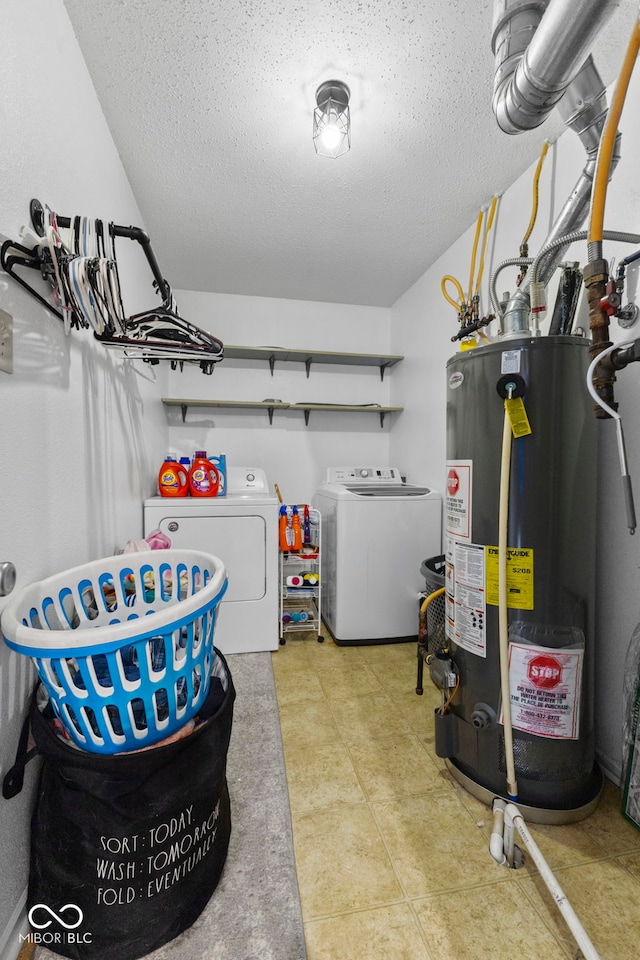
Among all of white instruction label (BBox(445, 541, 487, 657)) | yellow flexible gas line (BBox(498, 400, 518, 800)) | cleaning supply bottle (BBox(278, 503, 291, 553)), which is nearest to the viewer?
yellow flexible gas line (BBox(498, 400, 518, 800))

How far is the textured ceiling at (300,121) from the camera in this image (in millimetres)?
1259

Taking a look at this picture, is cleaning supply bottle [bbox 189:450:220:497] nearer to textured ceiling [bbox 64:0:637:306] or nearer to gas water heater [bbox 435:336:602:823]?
textured ceiling [bbox 64:0:637:306]

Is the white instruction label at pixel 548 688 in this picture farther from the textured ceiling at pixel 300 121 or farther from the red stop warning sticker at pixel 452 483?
the textured ceiling at pixel 300 121

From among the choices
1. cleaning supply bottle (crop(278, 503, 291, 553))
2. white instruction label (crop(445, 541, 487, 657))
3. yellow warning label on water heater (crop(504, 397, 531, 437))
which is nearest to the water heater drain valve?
white instruction label (crop(445, 541, 487, 657))

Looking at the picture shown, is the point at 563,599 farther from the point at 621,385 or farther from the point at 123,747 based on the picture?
the point at 123,747

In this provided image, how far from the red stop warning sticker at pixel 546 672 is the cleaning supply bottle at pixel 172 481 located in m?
1.98

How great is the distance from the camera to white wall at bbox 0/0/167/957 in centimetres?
88

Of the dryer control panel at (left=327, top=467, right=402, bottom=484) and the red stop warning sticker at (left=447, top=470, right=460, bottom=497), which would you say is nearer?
the red stop warning sticker at (left=447, top=470, right=460, bottom=497)

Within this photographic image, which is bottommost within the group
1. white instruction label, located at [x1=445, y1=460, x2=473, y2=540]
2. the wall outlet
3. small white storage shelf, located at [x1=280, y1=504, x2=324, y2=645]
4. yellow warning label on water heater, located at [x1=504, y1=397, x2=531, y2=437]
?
small white storage shelf, located at [x1=280, y1=504, x2=324, y2=645]

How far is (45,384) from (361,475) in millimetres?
2171

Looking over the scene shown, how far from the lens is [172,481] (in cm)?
240

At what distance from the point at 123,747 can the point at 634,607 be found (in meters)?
1.55

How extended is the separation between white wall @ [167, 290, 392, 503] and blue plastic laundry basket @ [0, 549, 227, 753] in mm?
1979

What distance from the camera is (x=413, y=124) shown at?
163cm
